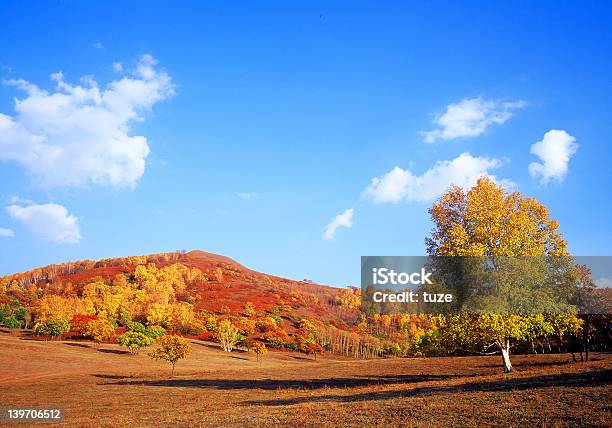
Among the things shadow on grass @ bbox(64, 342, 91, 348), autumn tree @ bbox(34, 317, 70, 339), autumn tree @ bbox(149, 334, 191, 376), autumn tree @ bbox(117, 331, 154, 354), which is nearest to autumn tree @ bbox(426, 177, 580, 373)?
autumn tree @ bbox(149, 334, 191, 376)

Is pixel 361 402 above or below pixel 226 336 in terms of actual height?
above

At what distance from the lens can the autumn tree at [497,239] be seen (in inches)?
1305

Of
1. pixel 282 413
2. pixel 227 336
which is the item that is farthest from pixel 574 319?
pixel 227 336

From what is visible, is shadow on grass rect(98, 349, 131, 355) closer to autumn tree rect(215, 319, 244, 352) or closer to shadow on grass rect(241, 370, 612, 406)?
autumn tree rect(215, 319, 244, 352)

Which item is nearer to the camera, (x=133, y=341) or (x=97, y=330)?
(x=133, y=341)

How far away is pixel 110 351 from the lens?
120 metres

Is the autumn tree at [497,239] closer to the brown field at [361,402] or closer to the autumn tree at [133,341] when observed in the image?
the brown field at [361,402]

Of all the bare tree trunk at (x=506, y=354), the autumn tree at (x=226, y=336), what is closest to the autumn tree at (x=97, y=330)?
the autumn tree at (x=226, y=336)

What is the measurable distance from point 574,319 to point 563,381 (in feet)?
20.1

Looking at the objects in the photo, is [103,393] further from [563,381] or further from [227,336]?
[227,336]

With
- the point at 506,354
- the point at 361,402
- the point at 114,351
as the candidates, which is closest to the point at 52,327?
the point at 114,351

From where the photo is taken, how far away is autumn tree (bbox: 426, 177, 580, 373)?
33.2m

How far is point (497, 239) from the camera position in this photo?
34.2m

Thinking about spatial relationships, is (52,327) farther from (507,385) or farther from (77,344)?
(507,385)
